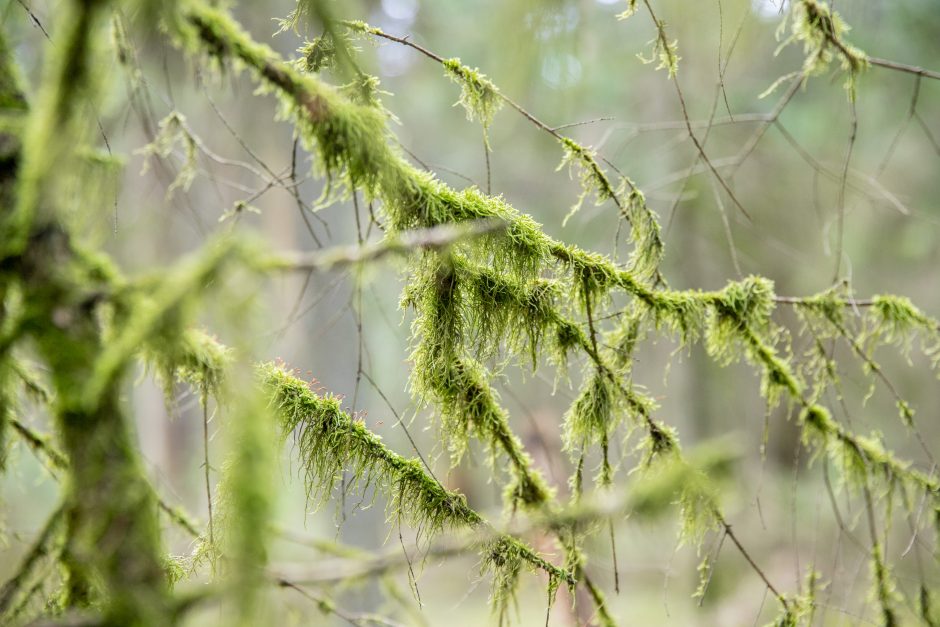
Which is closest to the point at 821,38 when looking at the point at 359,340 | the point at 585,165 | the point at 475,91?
the point at 585,165

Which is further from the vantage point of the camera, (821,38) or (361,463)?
(821,38)

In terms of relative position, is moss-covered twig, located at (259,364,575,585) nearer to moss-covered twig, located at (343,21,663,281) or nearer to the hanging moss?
moss-covered twig, located at (343,21,663,281)

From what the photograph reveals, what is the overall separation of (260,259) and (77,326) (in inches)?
13.8

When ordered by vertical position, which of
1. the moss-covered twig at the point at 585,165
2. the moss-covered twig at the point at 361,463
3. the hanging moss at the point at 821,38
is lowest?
the moss-covered twig at the point at 361,463

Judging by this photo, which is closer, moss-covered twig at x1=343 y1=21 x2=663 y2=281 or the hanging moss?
moss-covered twig at x1=343 y1=21 x2=663 y2=281

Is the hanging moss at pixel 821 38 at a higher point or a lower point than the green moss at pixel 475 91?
higher

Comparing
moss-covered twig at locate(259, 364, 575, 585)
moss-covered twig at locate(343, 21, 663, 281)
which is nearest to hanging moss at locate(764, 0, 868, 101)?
moss-covered twig at locate(343, 21, 663, 281)

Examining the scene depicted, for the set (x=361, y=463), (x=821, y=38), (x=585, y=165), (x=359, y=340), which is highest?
(x=821, y=38)

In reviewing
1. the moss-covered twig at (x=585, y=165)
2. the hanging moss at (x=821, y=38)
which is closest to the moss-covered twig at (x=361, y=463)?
the moss-covered twig at (x=585, y=165)

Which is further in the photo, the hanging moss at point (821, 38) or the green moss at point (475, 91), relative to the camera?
the hanging moss at point (821, 38)

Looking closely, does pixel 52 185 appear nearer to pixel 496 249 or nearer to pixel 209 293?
pixel 209 293

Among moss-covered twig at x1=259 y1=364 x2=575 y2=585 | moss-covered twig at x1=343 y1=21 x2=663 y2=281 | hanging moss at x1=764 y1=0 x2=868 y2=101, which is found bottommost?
moss-covered twig at x1=259 y1=364 x2=575 y2=585

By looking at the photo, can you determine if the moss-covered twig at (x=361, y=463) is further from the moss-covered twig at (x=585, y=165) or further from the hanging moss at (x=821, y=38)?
the hanging moss at (x=821, y=38)

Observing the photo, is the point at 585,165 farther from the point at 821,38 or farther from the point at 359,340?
the point at 821,38
